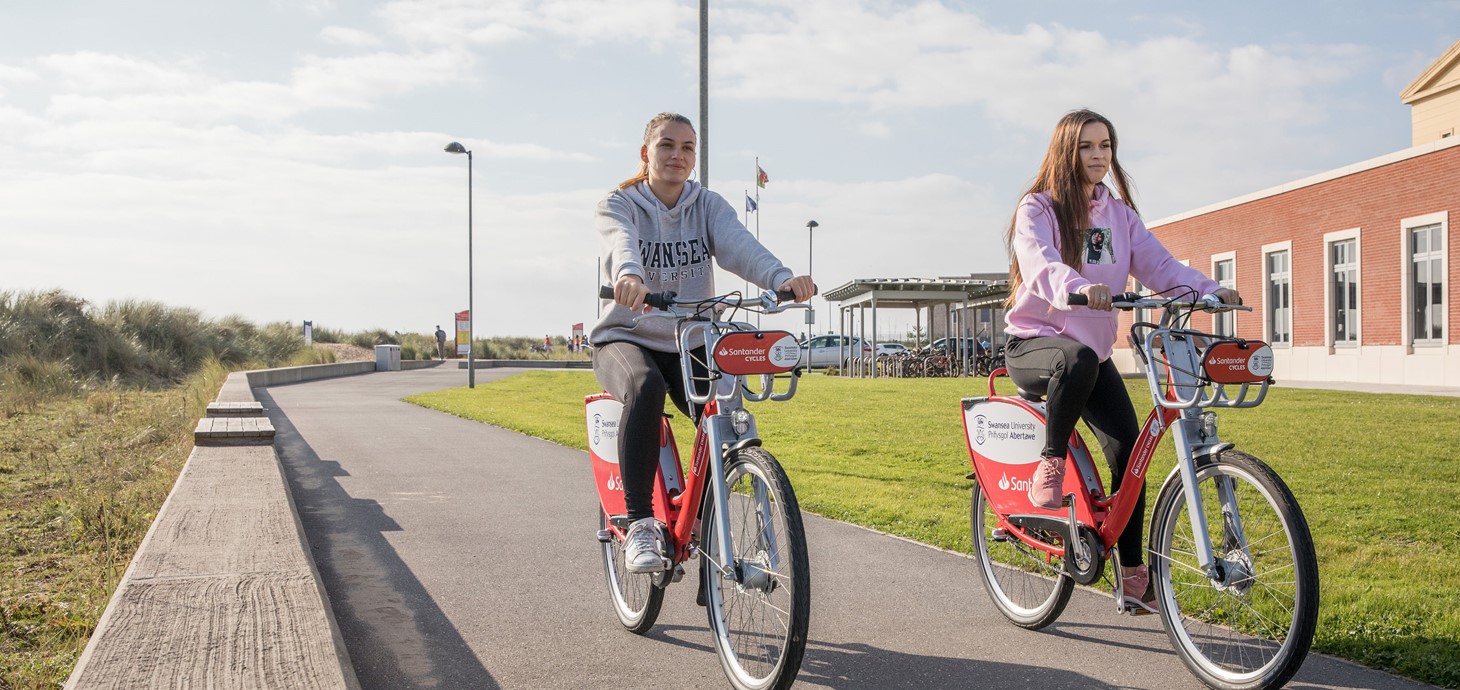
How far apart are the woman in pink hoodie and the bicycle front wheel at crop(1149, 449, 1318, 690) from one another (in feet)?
0.64

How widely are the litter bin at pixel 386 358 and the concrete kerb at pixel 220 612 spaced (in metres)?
40.8

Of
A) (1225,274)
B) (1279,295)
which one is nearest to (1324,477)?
(1279,295)

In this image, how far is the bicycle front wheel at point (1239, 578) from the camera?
133 inches

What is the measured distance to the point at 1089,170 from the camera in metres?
4.51

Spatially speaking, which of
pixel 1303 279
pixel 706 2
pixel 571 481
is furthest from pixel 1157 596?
pixel 1303 279

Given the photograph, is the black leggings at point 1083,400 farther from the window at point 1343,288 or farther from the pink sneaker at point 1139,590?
the window at point 1343,288

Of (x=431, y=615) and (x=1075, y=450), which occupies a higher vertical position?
(x=1075, y=450)

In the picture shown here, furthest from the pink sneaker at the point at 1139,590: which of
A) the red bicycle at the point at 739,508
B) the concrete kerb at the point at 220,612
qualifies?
the concrete kerb at the point at 220,612

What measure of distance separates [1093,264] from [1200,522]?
1.17 metres

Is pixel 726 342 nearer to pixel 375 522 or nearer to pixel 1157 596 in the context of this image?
pixel 1157 596

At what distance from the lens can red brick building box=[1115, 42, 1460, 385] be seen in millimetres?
26469

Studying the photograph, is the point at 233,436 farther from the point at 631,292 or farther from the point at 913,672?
the point at 913,672

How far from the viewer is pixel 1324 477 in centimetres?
954

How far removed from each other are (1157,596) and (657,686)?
163 cm
